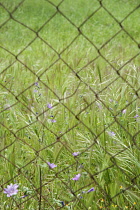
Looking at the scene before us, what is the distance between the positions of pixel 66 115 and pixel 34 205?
79cm

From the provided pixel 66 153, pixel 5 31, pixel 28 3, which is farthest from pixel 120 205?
pixel 28 3

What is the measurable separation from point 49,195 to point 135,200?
369 mm

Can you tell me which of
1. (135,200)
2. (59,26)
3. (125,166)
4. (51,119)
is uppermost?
(59,26)

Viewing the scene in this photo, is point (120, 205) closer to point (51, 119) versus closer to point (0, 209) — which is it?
point (0, 209)

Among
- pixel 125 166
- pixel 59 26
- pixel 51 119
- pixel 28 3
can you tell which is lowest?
pixel 125 166

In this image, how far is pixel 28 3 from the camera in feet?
29.8

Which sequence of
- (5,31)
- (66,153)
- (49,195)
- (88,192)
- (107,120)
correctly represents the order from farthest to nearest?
(5,31), (107,120), (66,153), (49,195), (88,192)

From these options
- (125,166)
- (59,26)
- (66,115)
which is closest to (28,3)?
(59,26)

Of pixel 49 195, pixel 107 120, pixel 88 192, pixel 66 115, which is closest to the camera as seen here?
pixel 88 192

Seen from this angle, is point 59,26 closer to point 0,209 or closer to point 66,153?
point 66,153

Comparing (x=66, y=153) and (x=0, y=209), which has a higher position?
(x=66, y=153)

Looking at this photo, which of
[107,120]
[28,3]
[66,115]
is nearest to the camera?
[107,120]

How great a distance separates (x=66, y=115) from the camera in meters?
2.19

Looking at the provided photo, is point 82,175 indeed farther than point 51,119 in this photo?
No
